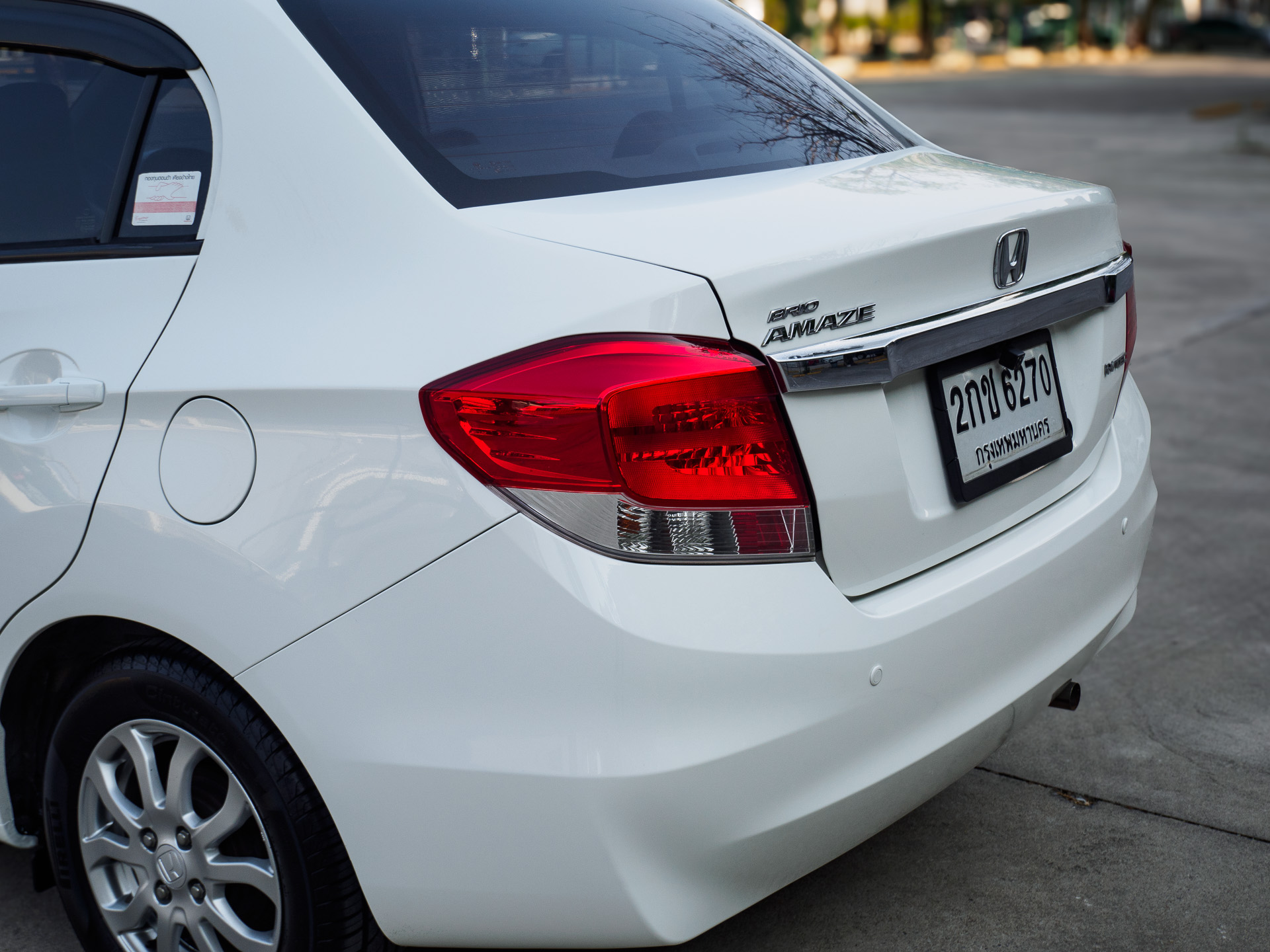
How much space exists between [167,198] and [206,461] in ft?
1.61

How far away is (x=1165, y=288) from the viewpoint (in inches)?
346

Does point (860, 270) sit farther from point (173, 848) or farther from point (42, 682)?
point (42, 682)

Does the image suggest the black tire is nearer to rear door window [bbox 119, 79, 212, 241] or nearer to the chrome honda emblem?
rear door window [bbox 119, 79, 212, 241]

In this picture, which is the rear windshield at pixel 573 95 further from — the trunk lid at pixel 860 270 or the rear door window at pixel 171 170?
the rear door window at pixel 171 170

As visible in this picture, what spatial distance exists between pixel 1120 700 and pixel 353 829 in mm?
2174

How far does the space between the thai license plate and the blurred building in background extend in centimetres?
4483

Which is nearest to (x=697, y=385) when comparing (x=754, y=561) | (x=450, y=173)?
(x=754, y=561)

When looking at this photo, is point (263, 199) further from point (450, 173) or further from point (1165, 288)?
point (1165, 288)

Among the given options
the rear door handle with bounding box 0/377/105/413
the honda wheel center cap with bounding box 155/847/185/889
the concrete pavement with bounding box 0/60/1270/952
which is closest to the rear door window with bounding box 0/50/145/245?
the rear door handle with bounding box 0/377/105/413

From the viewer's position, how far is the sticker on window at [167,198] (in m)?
1.99

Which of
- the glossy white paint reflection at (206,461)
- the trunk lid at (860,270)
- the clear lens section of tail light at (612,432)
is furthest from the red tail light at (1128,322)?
the glossy white paint reflection at (206,461)

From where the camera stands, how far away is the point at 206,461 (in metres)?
1.81

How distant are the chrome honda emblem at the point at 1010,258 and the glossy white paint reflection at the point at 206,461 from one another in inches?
45.2

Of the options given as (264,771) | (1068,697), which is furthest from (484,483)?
(1068,697)
